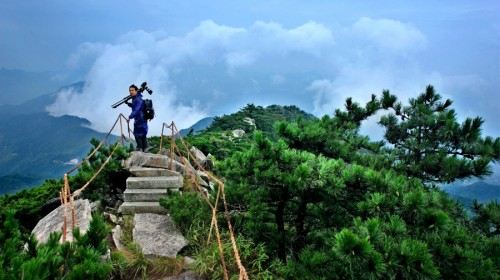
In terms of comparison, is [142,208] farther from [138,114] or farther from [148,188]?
[138,114]

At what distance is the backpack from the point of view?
11633 mm

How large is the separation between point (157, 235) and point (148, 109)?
5018 millimetres

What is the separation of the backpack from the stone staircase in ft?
6.24

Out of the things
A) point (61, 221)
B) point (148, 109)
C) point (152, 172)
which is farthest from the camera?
point (148, 109)

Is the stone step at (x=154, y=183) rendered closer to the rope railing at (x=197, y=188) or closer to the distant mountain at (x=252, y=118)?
the rope railing at (x=197, y=188)

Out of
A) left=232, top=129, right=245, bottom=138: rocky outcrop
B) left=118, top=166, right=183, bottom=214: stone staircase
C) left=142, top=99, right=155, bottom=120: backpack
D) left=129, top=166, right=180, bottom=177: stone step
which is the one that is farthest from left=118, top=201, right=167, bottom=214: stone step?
left=232, top=129, right=245, bottom=138: rocky outcrop

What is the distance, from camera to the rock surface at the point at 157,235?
698cm

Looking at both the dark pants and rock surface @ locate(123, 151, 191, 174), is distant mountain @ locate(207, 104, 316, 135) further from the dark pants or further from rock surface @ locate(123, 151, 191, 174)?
rock surface @ locate(123, 151, 191, 174)

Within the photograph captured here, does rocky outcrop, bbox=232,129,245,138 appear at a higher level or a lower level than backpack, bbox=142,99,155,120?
higher

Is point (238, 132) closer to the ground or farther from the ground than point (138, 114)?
farther from the ground

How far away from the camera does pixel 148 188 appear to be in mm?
9555

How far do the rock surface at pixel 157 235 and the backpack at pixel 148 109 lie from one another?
4.01 metres

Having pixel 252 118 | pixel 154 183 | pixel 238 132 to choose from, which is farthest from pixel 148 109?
pixel 252 118

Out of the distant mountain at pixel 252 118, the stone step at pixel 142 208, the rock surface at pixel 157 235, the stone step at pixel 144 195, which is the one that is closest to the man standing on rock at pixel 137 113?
the stone step at pixel 144 195
